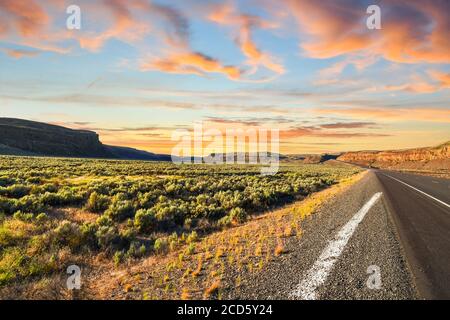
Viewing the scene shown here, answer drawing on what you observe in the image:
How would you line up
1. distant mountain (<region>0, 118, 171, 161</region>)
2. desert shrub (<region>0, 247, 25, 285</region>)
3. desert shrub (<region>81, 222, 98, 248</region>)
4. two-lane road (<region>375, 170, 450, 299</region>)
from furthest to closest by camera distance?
distant mountain (<region>0, 118, 171, 161</region>), desert shrub (<region>81, 222, 98, 248</region>), desert shrub (<region>0, 247, 25, 285</region>), two-lane road (<region>375, 170, 450, 299</region>)

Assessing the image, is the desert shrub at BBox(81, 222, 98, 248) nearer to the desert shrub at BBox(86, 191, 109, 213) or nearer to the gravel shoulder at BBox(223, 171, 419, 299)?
the desert shrub at BBox(86, 191, 109, 213)

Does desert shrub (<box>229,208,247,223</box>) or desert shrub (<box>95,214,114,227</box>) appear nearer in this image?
desert shrub (<box>95,214,114,227</box>)

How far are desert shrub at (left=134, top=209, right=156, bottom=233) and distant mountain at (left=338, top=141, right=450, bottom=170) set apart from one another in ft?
393

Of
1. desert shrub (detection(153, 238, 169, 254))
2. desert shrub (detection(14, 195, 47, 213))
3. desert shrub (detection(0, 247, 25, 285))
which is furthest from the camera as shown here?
desert shrub (detection(14, 195, 47, 213))

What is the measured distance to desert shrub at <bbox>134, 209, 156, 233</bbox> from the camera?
42.4 feet

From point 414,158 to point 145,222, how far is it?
160 m

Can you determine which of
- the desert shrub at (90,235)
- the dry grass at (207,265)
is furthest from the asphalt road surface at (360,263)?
the desert shrub at (90,235)

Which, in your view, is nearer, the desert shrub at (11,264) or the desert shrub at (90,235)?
the desert shrub at (11,264)

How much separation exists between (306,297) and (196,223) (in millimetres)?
9507

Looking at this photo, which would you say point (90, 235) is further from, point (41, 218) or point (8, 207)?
Result: point (8, 207)

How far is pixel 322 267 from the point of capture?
252 inches

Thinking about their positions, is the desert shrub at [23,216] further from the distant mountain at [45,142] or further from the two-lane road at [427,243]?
the distant mountain at [45,142]

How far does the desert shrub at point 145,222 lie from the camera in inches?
509

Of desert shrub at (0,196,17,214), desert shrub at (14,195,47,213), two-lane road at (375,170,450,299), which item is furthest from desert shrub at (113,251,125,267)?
desert shrub at (0,196,17,214)
